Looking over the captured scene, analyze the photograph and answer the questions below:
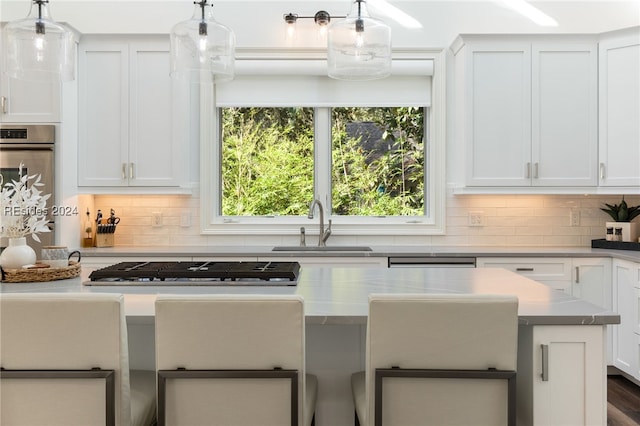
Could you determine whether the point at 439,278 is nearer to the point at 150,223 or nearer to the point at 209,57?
the point at 209,57

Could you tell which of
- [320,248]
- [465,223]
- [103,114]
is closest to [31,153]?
[103,114]

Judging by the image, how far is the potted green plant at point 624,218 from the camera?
4.04 meters

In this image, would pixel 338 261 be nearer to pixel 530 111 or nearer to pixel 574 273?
pixel 574 273

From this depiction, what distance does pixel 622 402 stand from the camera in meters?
3.37

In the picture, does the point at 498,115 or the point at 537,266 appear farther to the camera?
the point at 498,115

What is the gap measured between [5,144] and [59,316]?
2794 mm

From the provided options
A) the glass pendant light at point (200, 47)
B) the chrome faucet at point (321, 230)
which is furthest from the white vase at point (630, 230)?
the glass pendant light at point (200, 47)

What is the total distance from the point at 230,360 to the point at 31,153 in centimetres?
301

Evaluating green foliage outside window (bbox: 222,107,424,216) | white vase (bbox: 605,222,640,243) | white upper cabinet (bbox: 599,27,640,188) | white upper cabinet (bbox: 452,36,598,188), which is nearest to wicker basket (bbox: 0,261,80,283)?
green foliage outside window (bbox: 222,107,424,216)

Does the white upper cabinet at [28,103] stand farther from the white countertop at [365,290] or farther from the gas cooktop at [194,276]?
the gas cooktop at [194,276]

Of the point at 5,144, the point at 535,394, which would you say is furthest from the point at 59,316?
the point at 5,144

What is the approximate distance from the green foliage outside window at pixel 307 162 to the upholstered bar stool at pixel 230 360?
3.01 meters

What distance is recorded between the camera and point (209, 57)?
7.95ft

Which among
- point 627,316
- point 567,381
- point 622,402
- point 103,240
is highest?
point 103,240
